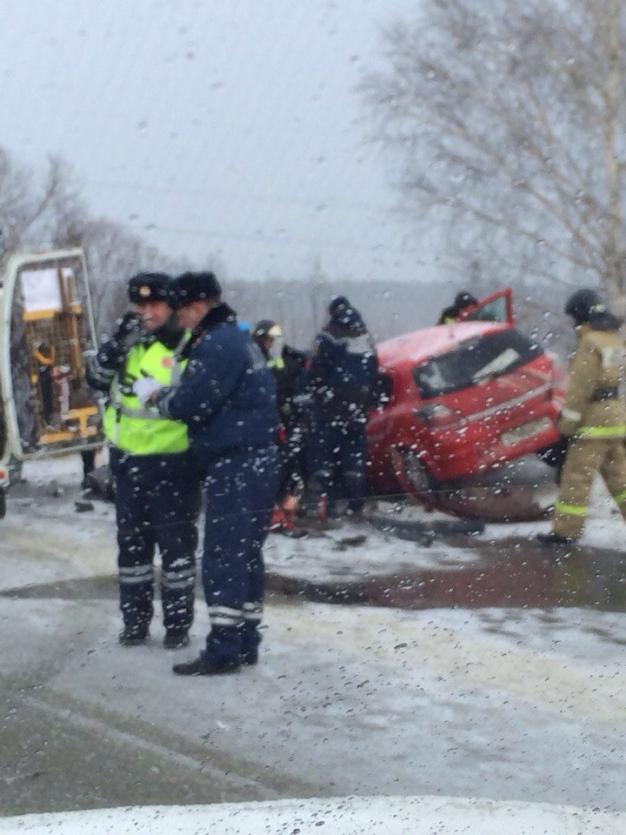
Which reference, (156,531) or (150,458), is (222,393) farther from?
(156,531)

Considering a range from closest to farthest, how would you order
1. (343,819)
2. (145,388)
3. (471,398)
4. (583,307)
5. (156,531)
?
(343,819) → (145,388) → (156,531) → (583,307) → (471,398)

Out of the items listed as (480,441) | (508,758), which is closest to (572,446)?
(480,441)

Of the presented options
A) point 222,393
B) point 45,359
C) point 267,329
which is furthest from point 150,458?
point 45,359

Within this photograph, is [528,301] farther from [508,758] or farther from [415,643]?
[508,758]

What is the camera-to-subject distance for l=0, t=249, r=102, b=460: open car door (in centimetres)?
948

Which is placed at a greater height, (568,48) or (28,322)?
(568,48)

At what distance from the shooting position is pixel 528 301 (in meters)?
8.45

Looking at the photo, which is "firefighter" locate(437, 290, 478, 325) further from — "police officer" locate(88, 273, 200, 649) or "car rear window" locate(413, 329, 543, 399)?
"police officer" locate(88, 273, 200, 649)

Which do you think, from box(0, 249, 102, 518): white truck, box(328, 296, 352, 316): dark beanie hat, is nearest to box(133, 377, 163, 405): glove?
box(328, 296, 352, 316): dark beanie hat

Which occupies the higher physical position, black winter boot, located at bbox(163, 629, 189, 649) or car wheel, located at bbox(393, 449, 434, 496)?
car wheel, located at bbox(393, 449, 434, 496)

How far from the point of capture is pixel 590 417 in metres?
7.46

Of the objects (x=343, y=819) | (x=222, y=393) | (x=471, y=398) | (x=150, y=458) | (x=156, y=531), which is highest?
(x=222, y=393)

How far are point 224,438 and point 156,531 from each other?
59cm

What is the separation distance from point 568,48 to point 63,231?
18.2ft
